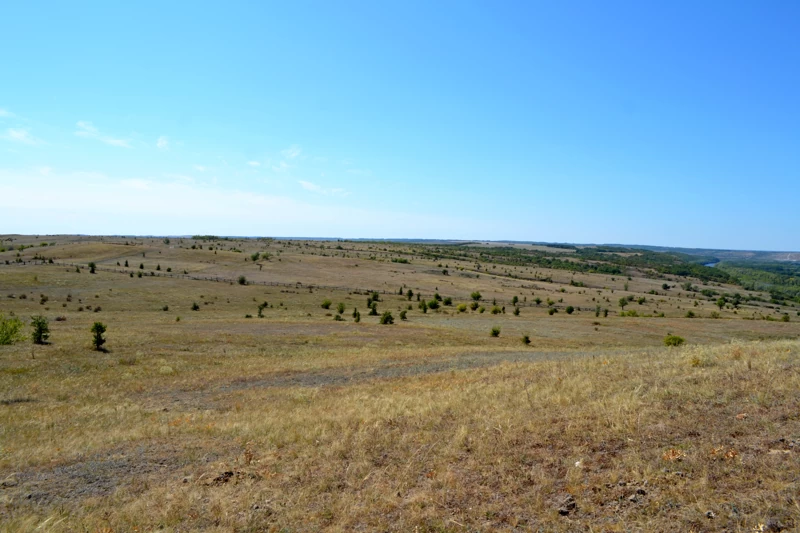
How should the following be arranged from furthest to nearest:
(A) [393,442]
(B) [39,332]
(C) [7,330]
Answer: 1. (B) [39,332]
2. (C) [7,330]
3. (A) [393,442]

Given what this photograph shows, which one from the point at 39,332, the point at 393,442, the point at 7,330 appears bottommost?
the point at 39,332

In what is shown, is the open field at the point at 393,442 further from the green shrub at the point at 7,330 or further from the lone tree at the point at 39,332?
the green shrub at the point at 7,330

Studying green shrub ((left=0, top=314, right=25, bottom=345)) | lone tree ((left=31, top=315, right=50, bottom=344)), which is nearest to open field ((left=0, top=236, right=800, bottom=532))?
lone tree ((left=31, top=315, right=50, bottom=344))

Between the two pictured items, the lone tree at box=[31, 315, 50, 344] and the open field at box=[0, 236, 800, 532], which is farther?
the lone tree at box=[31, 315, 50, 344]

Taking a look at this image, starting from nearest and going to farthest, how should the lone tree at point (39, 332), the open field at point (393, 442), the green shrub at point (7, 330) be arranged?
the open field at point (393, 442) < the green shrub at point (7, 330) < the lone tree at point (39, 332)

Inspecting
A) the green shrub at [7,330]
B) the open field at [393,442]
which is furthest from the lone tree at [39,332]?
the green shrub at [7,330]

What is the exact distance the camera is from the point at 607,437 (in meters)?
8.90

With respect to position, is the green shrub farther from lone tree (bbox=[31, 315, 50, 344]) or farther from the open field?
lone tree (bbox=[31, 315, 50, 344])

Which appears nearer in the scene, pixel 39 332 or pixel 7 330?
pixel 7 330

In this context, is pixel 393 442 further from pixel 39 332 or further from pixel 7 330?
pixel 39 332

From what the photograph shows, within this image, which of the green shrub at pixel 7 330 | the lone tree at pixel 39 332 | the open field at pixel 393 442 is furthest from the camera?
the lone tree at pixel 39 332

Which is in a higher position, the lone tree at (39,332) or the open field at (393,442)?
the open field at (393,442)

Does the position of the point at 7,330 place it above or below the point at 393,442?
below

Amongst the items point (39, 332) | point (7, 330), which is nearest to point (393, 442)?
point (7, 330)
